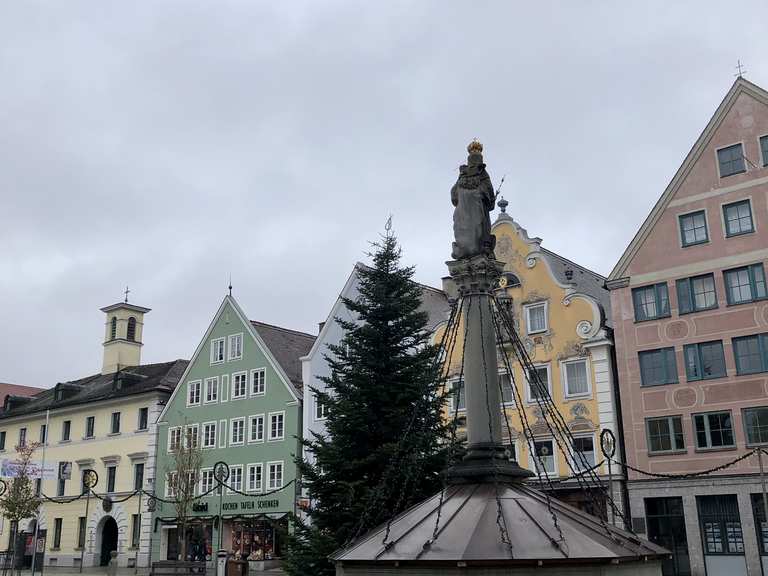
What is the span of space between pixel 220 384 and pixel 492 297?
3704 centimetres

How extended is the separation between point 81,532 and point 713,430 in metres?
37.8

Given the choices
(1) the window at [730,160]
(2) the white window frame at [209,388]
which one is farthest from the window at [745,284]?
(2) the white window frame at [209,388]

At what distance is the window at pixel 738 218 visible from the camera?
31.1 metres

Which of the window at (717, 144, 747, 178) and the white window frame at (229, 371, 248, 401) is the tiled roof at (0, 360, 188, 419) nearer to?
the white window frame at (229, 371, 248, 401)

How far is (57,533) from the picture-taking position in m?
53.1

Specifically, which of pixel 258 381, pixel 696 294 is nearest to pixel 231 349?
pixel 258 381

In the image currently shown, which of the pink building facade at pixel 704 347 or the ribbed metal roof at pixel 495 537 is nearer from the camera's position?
the ribbed metal roof at pixel 495 537

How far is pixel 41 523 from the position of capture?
54.5 metres

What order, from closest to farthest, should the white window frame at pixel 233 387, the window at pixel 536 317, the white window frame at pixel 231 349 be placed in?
the window at pixel 536 317 < the white window frame at pixel 233 387 < the white window frame at pixel 231 349

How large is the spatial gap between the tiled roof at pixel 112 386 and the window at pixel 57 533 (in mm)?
7151

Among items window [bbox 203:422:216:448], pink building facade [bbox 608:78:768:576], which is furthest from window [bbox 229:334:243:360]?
pink building facade [bbox 608:78:768:576]

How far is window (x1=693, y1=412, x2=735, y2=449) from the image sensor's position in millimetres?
30188

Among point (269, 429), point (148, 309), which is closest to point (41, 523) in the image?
point (148, 309)

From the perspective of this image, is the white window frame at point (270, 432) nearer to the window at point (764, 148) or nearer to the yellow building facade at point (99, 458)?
the yellow building facade at point (99, 458)
